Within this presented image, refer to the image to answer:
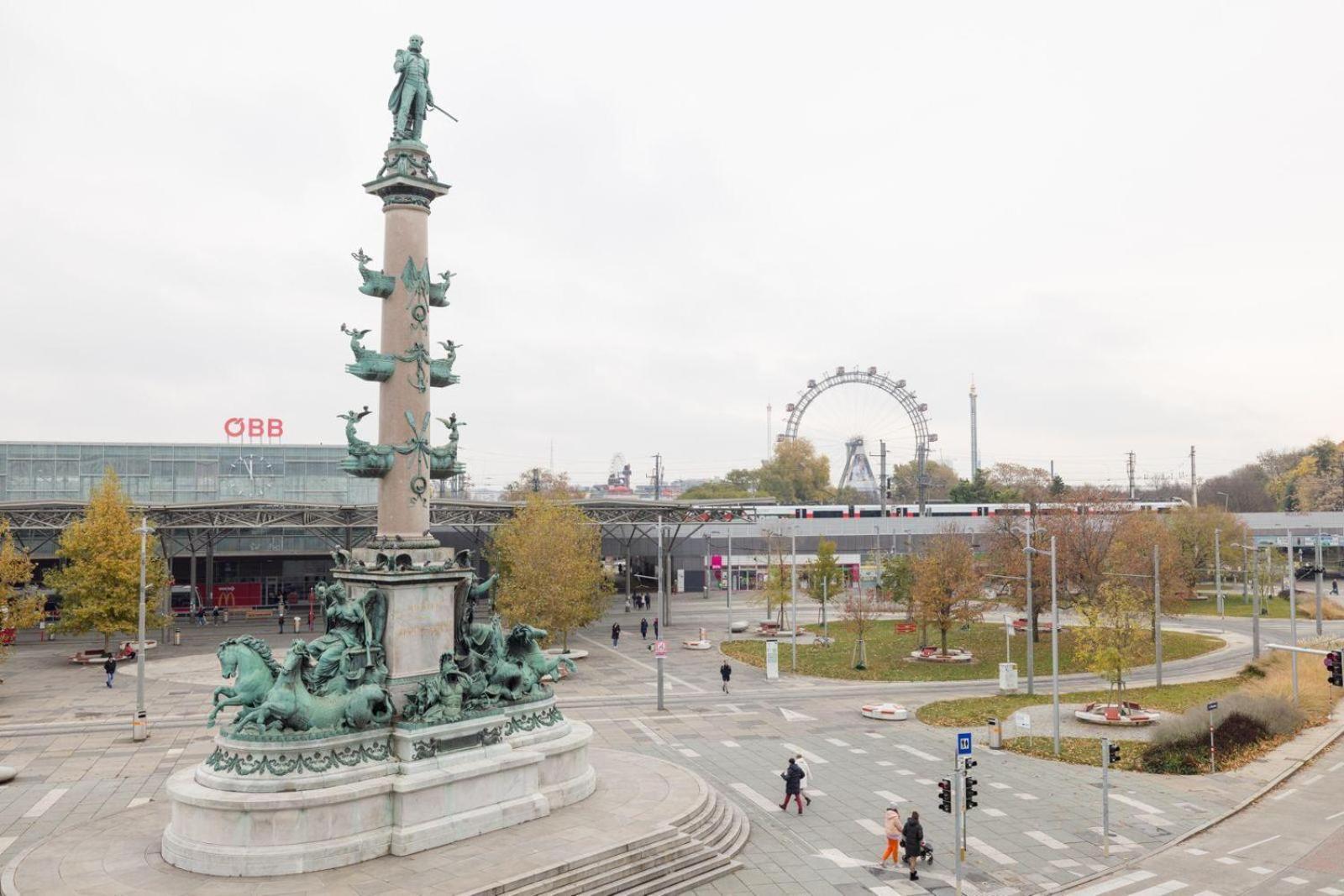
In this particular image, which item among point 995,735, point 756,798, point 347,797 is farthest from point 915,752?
point 347,797

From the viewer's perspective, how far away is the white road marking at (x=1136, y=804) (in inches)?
945

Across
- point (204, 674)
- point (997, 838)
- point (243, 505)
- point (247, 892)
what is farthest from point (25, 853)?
point (243, 505)

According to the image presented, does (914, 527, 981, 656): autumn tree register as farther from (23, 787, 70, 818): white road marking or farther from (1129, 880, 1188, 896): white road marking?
(23, 787, 70, 818): white road marking

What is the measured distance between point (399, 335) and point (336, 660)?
25.0 feet

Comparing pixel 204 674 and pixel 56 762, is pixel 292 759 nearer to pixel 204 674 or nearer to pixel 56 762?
pixel 56 762

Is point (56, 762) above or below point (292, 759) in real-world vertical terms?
below

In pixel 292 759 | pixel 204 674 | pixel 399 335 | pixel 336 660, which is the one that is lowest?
pixel 204 674

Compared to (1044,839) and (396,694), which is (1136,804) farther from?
(396,694)

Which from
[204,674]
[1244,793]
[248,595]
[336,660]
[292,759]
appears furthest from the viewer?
[248,595]

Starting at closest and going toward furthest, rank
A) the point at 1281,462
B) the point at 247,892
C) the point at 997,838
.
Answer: the point at 247,892 → the point at 997,838 → the point at 1281,462

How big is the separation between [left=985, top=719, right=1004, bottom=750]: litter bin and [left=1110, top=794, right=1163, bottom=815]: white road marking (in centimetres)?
519

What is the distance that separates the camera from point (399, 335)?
2212 cm

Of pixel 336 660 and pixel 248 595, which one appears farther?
pixel 248 595

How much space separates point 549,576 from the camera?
47.8 metres
